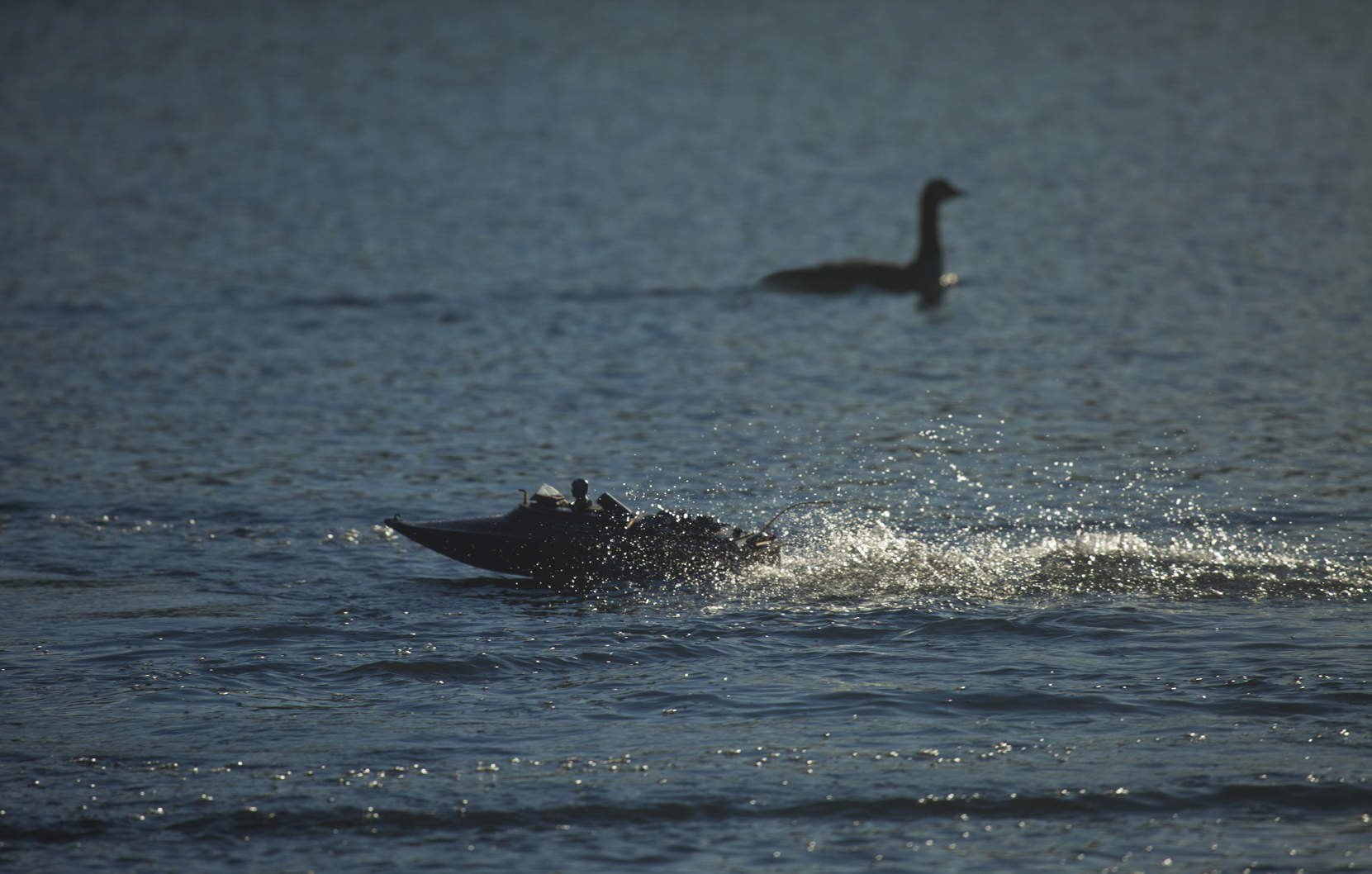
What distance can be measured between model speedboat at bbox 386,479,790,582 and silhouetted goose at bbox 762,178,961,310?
15981mm

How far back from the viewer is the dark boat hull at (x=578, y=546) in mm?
15133

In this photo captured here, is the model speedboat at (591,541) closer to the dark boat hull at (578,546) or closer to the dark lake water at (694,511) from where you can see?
the dark boat hull at (578,546)

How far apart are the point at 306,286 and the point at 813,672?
2129cm

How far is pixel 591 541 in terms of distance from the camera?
49.5ft

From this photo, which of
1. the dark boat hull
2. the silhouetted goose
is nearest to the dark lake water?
the dark boat hull

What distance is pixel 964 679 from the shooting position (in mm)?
12773

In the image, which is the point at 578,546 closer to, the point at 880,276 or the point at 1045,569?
the point at 1045,569

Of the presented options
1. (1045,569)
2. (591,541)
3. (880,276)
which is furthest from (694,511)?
(880,276)

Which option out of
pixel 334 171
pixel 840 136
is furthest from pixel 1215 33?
pixel 334 171

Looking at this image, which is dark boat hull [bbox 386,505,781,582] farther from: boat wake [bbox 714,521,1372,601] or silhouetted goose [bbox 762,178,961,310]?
silhouetted goose [bbox 762,178,961,310]

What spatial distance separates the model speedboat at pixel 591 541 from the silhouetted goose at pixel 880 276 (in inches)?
629

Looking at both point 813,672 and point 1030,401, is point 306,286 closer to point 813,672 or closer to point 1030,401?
point 1030,401

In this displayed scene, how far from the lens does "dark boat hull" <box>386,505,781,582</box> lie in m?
15.1

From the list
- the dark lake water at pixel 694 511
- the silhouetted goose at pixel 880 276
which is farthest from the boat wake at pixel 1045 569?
the silhouetted goose at pixel 880 276
